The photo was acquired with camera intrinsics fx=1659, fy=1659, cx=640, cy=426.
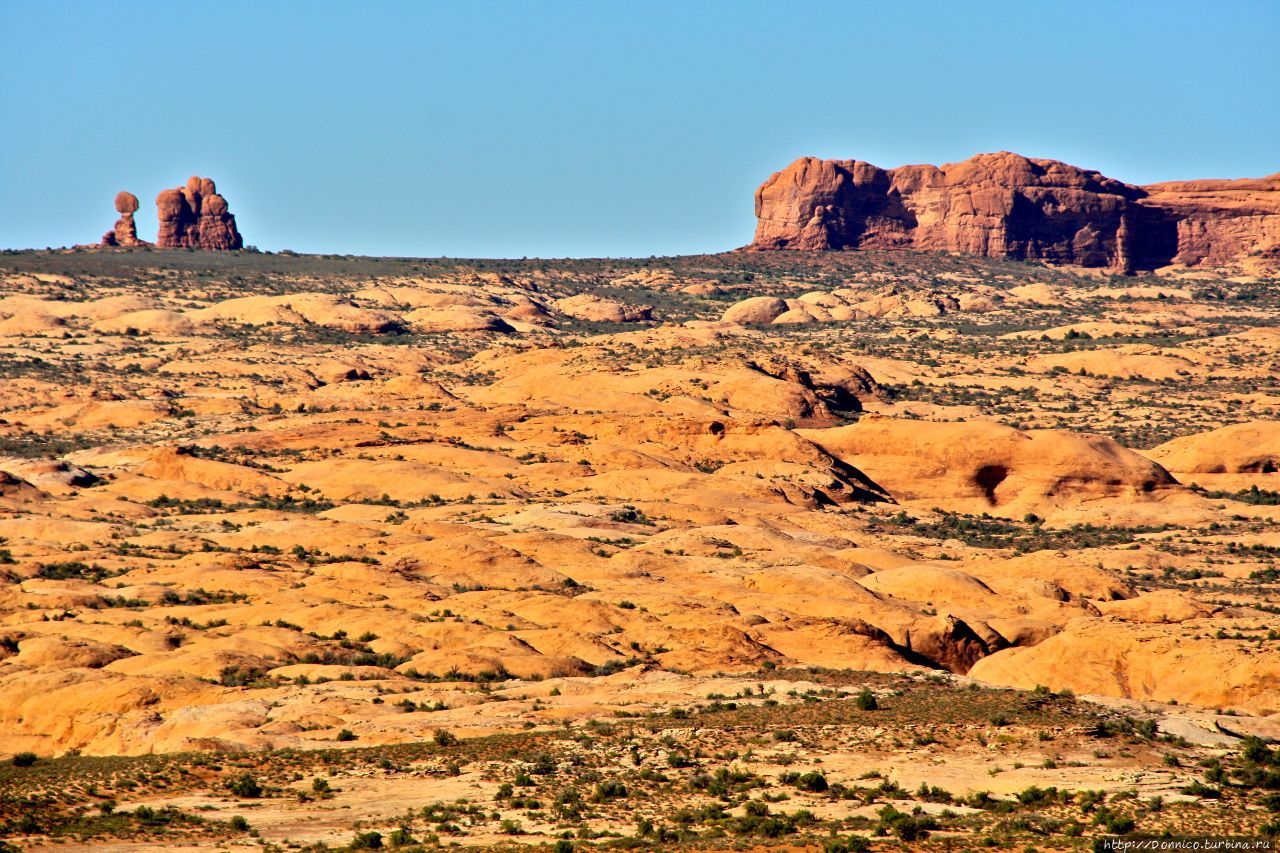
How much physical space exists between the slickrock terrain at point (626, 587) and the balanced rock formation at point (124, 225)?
5056 cm

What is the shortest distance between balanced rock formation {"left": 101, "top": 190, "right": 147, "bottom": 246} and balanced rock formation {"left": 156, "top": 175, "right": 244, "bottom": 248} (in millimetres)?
3180

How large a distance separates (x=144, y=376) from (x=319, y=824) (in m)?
86.8

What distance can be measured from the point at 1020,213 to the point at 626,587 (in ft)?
481

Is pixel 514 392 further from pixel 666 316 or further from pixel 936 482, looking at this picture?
pixel 666 316

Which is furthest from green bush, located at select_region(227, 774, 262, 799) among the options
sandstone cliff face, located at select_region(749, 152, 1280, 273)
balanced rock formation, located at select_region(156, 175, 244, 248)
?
sandstone cliff face, located at select_region(749, 152, 1280, 273)

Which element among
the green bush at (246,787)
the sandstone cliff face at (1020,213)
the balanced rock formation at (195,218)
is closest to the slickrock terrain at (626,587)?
the green bush at (246,787)

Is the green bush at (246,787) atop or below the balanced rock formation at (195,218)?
below

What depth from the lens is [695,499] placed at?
233 feet

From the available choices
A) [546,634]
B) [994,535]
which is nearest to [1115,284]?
[994,535]

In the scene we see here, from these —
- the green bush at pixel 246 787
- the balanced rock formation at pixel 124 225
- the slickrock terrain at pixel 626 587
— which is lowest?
the green bush at pixel 246 787

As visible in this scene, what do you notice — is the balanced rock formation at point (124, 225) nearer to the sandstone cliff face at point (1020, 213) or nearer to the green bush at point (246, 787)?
the sandstone cliff face at point (1020, 213)

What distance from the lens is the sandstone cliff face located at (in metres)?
189

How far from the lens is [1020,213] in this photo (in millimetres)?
189625

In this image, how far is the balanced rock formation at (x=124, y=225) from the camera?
180 m
